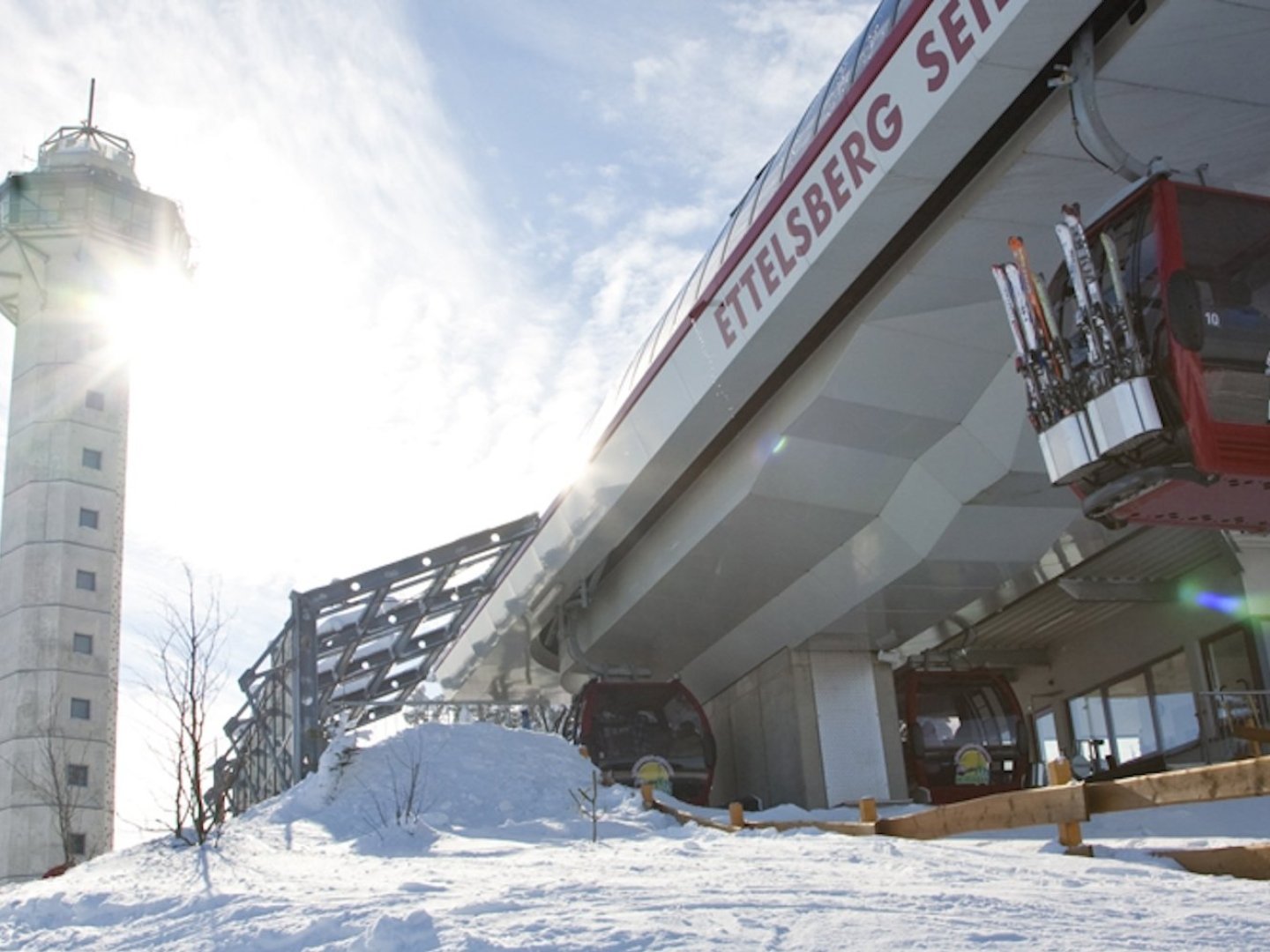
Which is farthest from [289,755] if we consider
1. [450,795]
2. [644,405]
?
[644,405]

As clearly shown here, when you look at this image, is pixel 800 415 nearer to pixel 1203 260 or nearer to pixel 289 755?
pixel 1203 260

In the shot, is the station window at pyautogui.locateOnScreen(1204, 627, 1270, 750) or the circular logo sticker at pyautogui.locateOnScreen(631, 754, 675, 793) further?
the circular logo sticker at pyautogui.locateOnScreen(631, 754, 675, 793)

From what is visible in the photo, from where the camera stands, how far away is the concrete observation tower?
45.0 m

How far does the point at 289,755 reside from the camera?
2319 cm

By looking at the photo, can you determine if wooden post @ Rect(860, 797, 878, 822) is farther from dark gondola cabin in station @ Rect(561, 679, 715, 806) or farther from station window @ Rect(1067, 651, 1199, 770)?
station window @ Rect(1067, 651, 1199, 770)

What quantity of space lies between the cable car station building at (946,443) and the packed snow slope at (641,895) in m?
2.97

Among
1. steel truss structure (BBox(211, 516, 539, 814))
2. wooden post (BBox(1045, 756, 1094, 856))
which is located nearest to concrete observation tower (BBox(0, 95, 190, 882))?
steel truss structure (BBox(211, 516, 539, 814))

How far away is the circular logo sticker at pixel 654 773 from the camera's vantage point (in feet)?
70.6

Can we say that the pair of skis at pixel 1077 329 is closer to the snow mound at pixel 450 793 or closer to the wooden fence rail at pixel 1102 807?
the wooden fence rail at pixel 1102 807

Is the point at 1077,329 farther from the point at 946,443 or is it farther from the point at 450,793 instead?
the point at 450,793

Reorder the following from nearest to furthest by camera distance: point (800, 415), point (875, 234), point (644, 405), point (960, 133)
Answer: point (960, 133), point (875, 234), point (800, 415), point (644, 405)

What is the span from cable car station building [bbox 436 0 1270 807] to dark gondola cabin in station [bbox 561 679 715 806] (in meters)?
1.50

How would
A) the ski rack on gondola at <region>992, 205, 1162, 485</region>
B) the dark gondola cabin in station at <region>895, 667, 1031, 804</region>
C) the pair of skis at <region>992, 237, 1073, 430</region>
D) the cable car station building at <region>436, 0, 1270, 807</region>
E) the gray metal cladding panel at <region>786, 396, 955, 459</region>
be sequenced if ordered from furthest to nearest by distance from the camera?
the dark gondola cabin in station at <region>895, 667, 1031, 804</region>, the gray metal cladding panel at <region>786, 396, 955, 459</region>, the pair of skis at <region>992, 237, 1073, 430</region>, the cable car station building at <region>436, 0, 1270, 807</region>, the ski rack on gondola at <region>992, 205, 1162, 485</region>

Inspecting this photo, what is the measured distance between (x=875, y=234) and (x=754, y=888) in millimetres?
6927
